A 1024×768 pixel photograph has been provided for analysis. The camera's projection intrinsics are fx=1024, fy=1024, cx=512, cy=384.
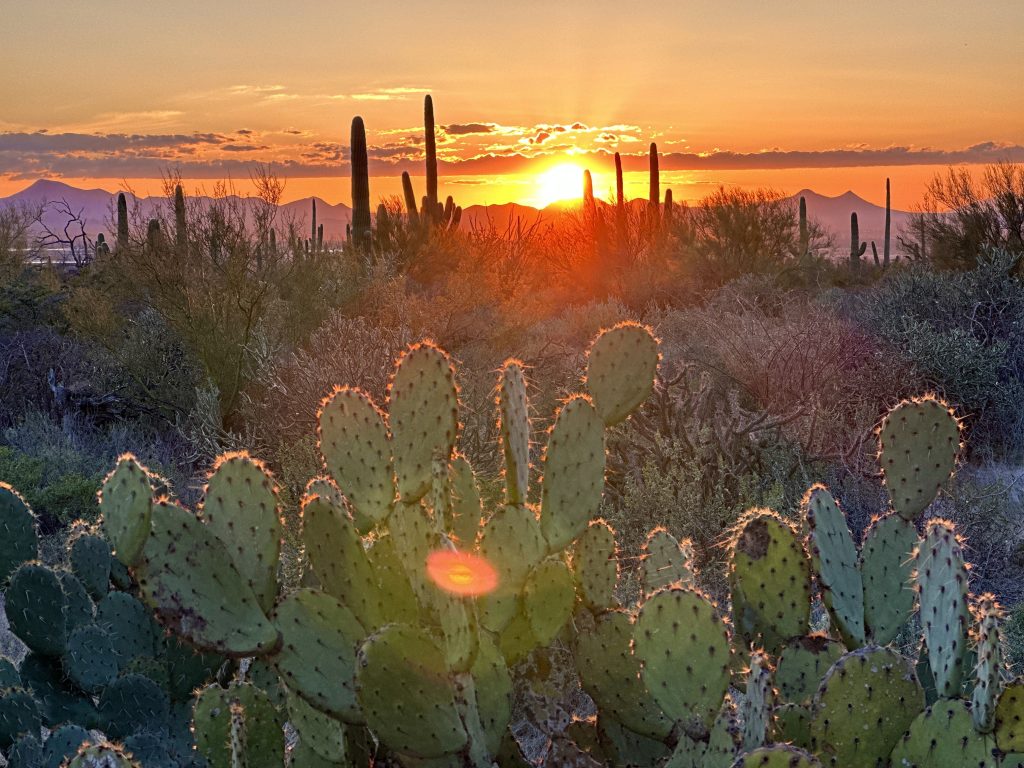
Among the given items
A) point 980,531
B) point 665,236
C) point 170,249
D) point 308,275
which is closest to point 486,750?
point 980,531

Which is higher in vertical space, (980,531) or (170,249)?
(170,249)

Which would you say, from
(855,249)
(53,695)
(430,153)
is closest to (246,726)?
(53,695)

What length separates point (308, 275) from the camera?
47.4ft

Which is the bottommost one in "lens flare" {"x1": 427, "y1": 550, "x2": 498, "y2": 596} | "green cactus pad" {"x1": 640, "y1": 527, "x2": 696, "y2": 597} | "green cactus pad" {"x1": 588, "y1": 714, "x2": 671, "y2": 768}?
"green cactus pad" {"x1": 588, "y1": 714, "x2": 671, "y2": 768}

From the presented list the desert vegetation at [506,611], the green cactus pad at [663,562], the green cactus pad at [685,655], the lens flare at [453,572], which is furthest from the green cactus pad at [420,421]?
the green cactus pad at [663,562]

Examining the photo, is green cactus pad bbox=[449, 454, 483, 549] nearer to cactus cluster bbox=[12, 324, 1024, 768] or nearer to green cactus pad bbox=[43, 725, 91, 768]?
cactus cluster bbox=[12, 324, 1024, 768]

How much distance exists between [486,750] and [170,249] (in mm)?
11479

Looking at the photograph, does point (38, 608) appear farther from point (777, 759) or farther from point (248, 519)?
point (777, 759)

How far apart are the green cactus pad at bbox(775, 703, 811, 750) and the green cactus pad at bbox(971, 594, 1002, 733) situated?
35 cm

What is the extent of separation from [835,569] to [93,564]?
2.26 m

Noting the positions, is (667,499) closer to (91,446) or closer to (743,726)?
(743,726)

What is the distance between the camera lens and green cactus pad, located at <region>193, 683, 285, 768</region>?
2369 millimetres

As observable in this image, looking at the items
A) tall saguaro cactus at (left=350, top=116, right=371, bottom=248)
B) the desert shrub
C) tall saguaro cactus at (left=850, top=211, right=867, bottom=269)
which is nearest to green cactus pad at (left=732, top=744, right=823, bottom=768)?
the desert shrub

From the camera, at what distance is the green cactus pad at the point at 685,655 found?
79.3 inches
